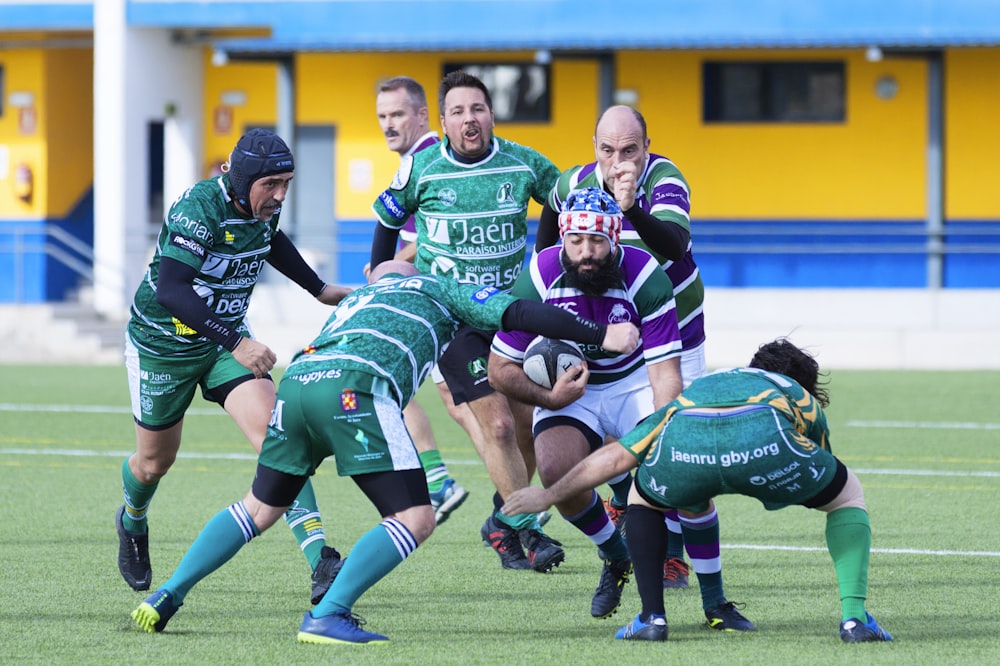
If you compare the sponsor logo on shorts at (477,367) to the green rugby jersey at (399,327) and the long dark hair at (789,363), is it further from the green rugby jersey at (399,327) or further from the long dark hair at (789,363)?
the long dark hair at (789,363)

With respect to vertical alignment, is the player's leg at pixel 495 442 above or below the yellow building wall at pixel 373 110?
below

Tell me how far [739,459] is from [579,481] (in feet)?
2.01

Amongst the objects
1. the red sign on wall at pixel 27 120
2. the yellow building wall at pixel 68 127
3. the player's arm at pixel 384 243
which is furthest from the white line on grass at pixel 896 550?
the red sign on wall at pixel 27 120

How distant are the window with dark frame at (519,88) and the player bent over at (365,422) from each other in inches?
736

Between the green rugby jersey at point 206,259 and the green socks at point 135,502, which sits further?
the green socks at point 135,502

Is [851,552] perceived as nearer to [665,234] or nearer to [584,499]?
[584,499]

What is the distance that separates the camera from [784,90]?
2383 centimetres

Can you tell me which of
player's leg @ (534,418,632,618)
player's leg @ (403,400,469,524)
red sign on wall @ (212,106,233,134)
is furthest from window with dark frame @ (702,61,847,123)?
player's leg @ (534,418,632,618)

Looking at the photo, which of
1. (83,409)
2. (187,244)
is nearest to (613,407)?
(187,244)

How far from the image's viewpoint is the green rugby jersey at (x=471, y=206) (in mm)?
8180

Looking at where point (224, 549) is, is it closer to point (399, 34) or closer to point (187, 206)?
point (187, 206)

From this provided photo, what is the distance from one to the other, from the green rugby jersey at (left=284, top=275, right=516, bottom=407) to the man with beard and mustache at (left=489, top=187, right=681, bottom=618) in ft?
1.47

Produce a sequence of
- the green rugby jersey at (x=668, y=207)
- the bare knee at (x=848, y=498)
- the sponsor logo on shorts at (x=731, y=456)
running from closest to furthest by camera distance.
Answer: the sponsor logo on shorts at (x=731, y=456)
the bare knee at (x=848, y=498)
the green rugby jersey at (x=668, y=207)

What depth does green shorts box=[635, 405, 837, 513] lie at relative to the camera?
570 cm
